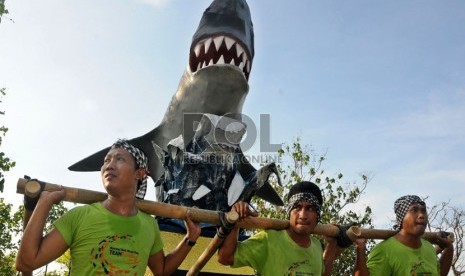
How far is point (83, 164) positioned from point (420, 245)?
506 centimetres

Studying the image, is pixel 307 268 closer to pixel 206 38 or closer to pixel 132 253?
pixel 132 253

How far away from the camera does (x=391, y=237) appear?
414 centimetres

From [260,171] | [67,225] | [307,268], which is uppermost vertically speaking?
[260,171]

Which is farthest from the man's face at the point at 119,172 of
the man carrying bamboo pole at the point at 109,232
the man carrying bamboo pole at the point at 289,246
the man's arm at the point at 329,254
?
the man's arm at the point at 329,254

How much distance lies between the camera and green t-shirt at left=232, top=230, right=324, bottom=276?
336cm

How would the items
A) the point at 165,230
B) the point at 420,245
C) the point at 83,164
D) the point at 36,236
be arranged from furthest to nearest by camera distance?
1. the point at 83,164
2. the point at 165,230
3. the point at 420,245
4. the point at 36,236

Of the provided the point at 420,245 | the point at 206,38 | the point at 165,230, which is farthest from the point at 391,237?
the point at 206,38

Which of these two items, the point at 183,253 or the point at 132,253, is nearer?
the point at 132,253

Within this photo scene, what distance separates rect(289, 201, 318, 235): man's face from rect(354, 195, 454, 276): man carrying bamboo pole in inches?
20.6

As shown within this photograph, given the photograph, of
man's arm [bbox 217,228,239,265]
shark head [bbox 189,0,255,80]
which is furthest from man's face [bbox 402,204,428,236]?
shark head [bbox 189,0,255,80]

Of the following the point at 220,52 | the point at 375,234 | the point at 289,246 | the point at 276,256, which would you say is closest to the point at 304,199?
the point at 289,246

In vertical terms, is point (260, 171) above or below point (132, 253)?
above

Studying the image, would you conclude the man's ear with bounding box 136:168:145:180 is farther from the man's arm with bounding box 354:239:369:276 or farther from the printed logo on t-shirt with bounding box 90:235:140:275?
the man's arm with bounding box 354:239:369:276

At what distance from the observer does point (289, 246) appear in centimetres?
346
